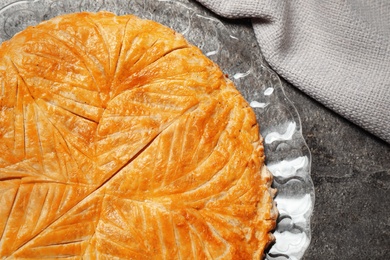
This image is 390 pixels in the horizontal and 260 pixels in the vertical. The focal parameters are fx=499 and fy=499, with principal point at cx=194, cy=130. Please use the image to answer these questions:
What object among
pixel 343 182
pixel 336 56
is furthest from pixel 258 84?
pixel 343 182

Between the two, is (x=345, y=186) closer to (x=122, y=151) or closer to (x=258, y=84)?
(x=258, y=84)

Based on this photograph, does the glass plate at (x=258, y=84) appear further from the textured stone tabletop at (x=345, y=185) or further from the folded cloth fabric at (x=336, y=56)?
the textured stone tabletop at (x=345, y=185)

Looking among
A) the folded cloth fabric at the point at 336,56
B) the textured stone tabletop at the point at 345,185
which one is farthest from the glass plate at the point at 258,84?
the textured stone tabletop at the point at 345,185

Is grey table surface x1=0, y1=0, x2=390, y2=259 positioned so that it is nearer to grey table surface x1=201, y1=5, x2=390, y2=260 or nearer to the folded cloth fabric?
grey table surface x1=201, y1=5, x2=390, y2=260

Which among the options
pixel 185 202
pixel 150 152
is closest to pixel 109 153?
pixel 150 152

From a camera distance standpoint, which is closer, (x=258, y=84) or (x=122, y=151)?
(x=122, y=151)

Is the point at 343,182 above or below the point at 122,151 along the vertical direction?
below

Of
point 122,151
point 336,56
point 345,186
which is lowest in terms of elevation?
point 345,186
